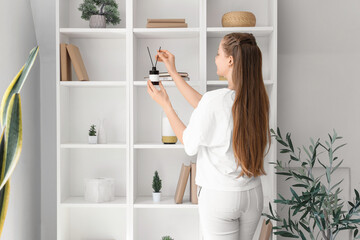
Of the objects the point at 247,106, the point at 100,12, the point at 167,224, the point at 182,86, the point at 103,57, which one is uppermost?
the point at 100,12

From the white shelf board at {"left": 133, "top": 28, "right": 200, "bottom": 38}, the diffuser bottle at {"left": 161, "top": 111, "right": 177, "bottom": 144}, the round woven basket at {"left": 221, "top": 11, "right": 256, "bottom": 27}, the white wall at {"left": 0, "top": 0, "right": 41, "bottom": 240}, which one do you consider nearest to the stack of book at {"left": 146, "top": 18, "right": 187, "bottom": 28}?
the white shelf board at {"left": 133, "top": 28, "right": 200, "bottom": 38}

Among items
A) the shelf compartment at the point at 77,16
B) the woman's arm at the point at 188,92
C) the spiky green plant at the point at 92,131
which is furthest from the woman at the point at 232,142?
the shelf compartment at the point at 77,16

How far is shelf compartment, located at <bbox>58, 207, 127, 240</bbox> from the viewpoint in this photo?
3.03 m

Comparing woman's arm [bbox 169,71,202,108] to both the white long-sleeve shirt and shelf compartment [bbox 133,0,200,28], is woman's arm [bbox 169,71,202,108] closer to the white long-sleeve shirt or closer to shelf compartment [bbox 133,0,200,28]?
the white long-sleeve shirt

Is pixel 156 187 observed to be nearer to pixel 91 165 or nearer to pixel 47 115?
pixel 91 165

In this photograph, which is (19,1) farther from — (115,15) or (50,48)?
(115,15)

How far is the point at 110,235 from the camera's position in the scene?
3041mm

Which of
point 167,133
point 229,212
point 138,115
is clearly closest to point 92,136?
point 138,115

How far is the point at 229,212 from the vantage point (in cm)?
208

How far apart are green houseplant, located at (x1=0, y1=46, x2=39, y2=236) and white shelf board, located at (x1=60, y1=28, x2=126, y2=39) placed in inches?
42.0

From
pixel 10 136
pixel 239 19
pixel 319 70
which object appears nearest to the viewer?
pixel 10 136

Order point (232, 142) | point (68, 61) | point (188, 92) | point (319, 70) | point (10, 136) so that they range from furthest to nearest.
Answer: point (319, 70)
point (68, 61)
point (188, 92)
point (232, 142)
point (10, 136)

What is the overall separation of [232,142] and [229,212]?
13.9 inches

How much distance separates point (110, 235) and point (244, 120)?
5.10 feet
